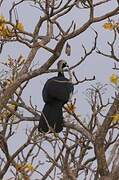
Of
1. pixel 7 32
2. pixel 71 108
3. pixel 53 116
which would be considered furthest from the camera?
pixel 53 116

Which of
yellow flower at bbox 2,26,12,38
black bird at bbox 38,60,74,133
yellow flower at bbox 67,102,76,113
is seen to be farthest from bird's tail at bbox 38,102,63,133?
yellow flower at bbox 2,26,12,38

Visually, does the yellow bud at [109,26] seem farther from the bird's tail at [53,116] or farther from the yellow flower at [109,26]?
the bird's tail at [53,116]

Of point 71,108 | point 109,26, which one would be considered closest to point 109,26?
point 109,26

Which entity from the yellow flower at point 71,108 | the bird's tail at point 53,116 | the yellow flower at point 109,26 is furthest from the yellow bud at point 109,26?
the bird's tail at point 53,116

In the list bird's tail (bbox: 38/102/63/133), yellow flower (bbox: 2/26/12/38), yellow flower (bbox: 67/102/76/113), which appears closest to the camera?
yellow flower (bbox: 2/26/12/38)

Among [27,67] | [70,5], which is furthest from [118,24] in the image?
[27,67]

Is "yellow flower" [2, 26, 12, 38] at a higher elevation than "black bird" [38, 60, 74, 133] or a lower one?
higher

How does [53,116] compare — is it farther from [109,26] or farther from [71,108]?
[109,26]

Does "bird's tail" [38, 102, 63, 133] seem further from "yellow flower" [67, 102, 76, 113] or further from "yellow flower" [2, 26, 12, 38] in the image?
"yellow flower" [2, 26, 12, 38]

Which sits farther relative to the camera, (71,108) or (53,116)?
(53,116)

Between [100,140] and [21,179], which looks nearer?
[100,140]

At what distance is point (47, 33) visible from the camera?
220 inches

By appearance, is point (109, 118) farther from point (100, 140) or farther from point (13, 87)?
point (13, 87)

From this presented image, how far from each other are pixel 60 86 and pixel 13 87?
181cm
